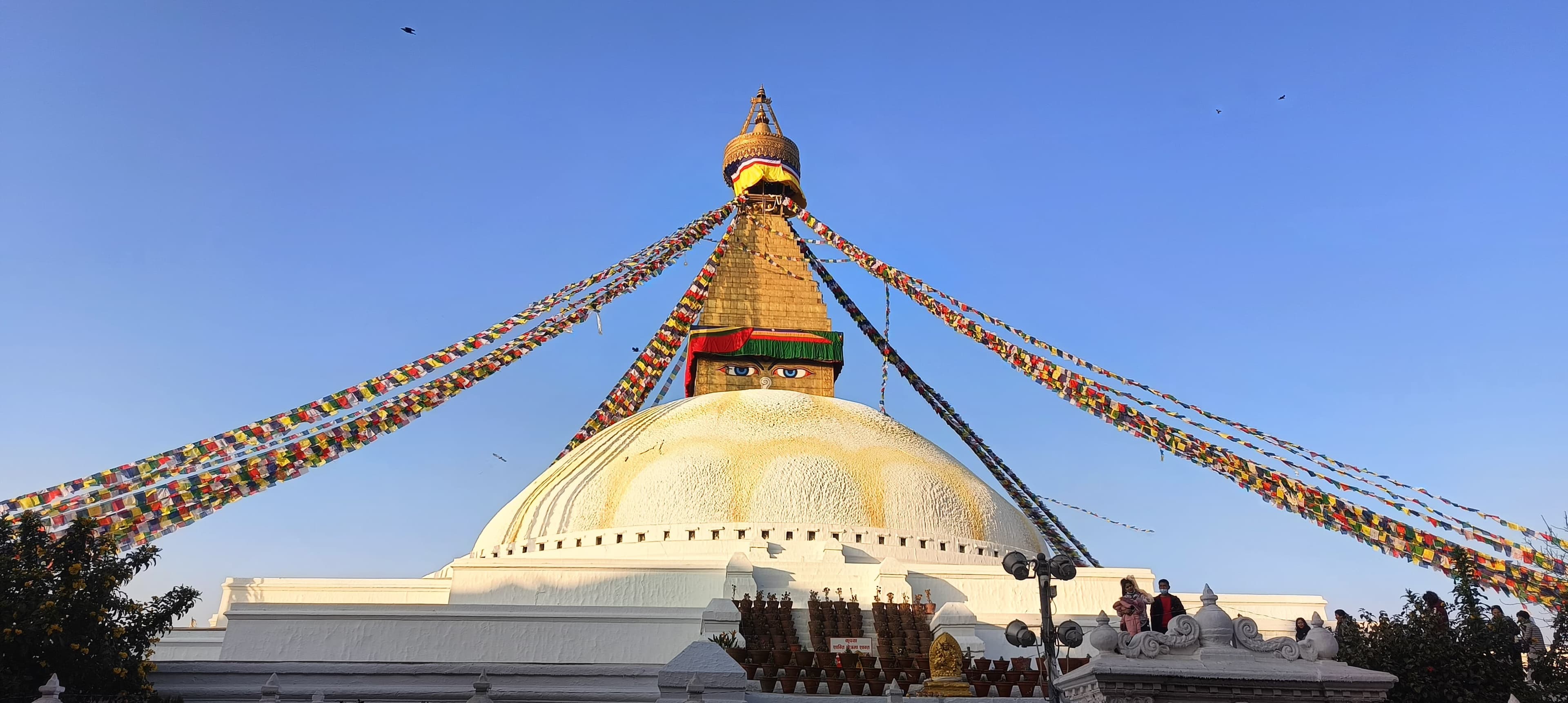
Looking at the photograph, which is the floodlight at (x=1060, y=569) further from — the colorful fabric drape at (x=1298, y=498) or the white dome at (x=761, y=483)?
the white dome at (x=761, y=483)

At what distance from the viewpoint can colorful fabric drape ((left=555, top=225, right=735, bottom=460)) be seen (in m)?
24.2

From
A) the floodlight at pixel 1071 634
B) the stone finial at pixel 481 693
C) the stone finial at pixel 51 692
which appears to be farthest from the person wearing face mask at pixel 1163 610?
the stone finial at pixel 51 692

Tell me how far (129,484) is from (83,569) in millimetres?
3302

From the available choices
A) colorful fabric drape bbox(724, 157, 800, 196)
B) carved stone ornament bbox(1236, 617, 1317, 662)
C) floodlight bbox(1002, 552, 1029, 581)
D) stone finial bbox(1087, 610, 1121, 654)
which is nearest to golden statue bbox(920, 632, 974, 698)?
floodlight bbox(1002, 552, 1029, 581)

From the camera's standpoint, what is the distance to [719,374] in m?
26.0

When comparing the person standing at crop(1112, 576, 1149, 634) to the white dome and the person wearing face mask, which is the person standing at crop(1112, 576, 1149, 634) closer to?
the person wearing face mask

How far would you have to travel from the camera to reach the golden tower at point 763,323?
26094mm

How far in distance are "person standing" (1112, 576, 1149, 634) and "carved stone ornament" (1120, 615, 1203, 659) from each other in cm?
78

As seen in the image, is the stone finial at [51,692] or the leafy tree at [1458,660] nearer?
the stone finial at [51,692]

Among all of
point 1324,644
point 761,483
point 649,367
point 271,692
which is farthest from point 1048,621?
point 649,367

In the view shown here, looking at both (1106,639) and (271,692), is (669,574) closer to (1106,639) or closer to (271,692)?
(271,692)

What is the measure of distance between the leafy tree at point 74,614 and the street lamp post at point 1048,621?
8.70 metres

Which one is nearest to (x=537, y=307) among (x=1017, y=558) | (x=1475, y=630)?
(x=1017, y=558)

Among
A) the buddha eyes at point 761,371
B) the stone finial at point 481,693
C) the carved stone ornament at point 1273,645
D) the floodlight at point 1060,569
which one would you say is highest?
the buddha eyes at point 761,371
